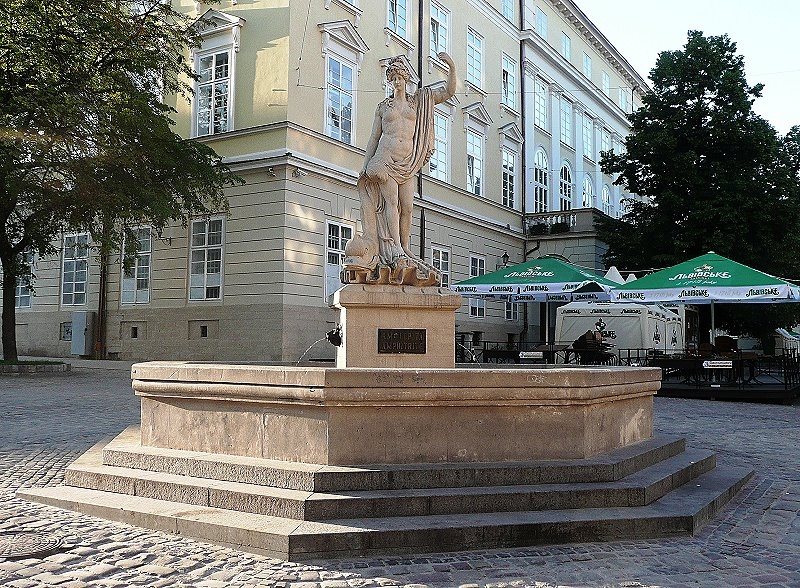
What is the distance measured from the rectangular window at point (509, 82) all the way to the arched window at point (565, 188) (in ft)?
19.0

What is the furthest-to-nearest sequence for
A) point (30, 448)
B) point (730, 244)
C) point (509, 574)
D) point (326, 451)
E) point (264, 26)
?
point (730, 244) → point (264, 26) → point (30, 448) → point (326, 451) → point (509, 574)

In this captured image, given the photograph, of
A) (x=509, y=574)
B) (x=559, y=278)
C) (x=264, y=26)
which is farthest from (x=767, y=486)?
(x=264, y=26)

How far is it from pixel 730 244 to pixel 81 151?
837 inches

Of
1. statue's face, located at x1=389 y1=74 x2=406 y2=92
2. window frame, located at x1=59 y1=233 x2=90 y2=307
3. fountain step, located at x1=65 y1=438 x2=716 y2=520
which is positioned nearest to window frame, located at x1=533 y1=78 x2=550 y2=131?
window frame, located at x1=59 y1=233 x2=90 y2=307

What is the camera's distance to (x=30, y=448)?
28.7 feet

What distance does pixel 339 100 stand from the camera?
24.2 m

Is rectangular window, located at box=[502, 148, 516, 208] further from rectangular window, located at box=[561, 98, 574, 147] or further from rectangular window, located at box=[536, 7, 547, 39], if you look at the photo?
rectangular window, located at box=[536, 7, 547, 39]

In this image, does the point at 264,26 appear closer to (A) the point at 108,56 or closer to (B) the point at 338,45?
(B) the point at 338,45

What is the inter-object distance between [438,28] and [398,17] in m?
2.75

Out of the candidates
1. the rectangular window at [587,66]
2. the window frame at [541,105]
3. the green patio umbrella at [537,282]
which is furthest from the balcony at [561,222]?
the green patio umbrella at [537,282]

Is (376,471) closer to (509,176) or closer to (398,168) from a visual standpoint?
(398,168)

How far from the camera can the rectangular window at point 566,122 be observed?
39.7m

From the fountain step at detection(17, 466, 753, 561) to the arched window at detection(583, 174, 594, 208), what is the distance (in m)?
37.8

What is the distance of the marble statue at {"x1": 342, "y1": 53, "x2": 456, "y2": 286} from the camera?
8.90 m
